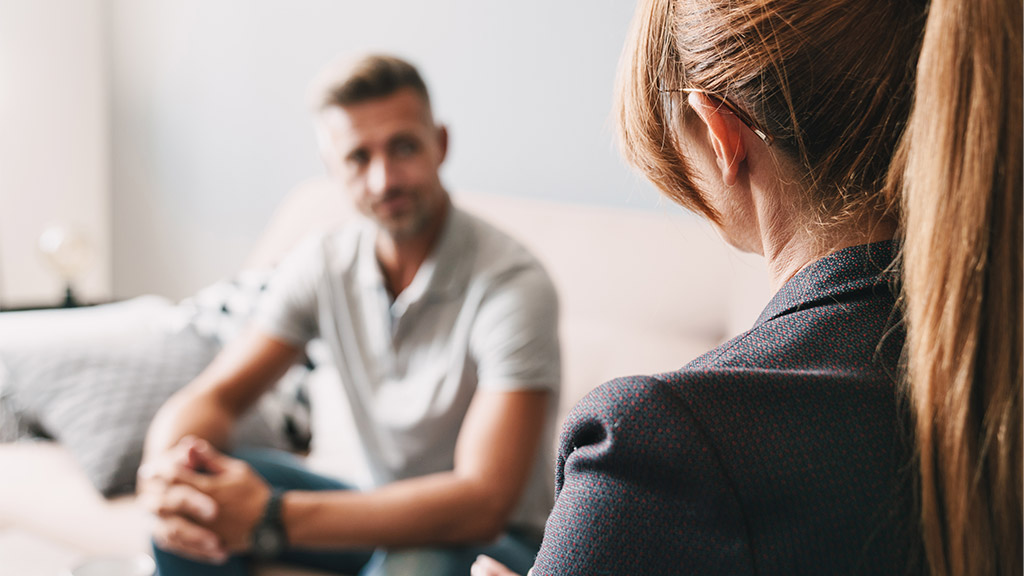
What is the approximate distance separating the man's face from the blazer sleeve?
42.9 inches

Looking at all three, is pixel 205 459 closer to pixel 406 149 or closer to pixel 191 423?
pixel 191 423

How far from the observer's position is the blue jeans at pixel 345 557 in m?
1.31

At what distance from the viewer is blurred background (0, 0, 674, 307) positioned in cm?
217

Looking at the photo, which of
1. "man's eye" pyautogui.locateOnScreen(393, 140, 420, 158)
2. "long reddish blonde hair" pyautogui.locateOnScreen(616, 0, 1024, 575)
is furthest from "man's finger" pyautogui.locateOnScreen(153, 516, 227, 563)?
"long reddish blonde hair" pyautogui.locateOnScreen(616, 0, 1024, 575)

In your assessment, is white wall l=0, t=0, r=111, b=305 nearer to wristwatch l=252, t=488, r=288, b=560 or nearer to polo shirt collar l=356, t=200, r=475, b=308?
polo shirt collar l=356, t=200, r=475, b=308

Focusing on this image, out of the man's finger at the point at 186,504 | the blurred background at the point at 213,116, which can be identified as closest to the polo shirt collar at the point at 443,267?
the man's finger at the point at 186,504

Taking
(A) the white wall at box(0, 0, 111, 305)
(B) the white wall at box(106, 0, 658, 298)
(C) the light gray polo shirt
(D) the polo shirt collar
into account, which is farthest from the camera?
(A) the white wall at box(0, 0, 111, 305)

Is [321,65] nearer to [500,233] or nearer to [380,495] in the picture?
[500,233]

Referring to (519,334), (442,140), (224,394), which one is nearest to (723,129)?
(519,334)

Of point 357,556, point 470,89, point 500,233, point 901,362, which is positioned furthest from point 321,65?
point 901,362

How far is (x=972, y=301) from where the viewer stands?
481 mm

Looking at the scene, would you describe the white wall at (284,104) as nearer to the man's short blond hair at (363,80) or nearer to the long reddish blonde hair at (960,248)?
the man's short blond hair at (363,80)

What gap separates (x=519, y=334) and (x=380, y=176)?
1.26ft

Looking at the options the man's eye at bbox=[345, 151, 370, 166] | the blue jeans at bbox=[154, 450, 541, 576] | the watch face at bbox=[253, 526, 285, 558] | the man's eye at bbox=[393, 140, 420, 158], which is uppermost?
the man's eye at bbox=[393, 140, 420, 158]
